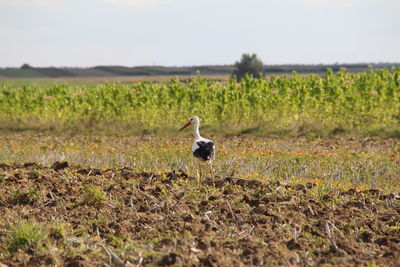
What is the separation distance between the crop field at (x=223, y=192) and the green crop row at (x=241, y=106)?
0.12 metres

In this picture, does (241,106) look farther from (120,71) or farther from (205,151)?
(120,71)

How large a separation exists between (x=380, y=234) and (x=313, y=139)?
12378mm

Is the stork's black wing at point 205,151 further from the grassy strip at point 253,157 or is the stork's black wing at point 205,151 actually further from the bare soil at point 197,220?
the grassy strip at point 253,157

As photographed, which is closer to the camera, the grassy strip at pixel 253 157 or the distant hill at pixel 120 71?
the grassy strip at pixel 253 157

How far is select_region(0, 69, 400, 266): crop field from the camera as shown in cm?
622

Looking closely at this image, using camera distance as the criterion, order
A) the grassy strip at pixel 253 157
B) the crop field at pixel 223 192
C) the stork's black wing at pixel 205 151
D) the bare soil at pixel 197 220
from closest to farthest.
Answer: the bare soil at pixel 197 220 < the crop field at pixel 223 192 < the stork's black wing at pixel 205 151 < the grassy strip at pixel 253 157

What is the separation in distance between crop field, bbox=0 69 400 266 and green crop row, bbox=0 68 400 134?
12 centimetres

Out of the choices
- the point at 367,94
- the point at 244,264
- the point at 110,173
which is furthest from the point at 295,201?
the point at 367,94

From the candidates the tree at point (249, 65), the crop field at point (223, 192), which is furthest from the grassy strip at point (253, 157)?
the tree at point (249, 65)

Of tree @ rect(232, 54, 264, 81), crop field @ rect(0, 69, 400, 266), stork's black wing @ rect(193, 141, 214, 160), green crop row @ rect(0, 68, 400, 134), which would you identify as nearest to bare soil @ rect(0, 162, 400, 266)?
crop field @ rect(0, 69, 400, 266)

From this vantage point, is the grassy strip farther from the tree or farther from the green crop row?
the tree

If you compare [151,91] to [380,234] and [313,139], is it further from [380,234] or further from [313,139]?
[380,234]

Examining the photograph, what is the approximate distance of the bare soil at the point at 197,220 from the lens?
5965 mm

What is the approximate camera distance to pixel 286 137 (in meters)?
20.0
